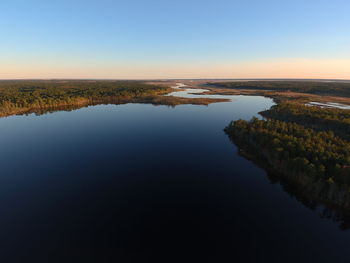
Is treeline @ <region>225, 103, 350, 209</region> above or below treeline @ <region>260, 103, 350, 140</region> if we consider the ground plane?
below

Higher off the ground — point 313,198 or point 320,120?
point 320,120

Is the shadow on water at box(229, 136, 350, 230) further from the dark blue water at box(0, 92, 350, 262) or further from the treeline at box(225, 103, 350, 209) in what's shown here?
the dark blue water at box(0, 92, 350, 262)

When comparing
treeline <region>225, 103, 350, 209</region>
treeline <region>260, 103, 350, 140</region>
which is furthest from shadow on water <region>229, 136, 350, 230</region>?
treeline <region>260, 103, 350, 140</region>

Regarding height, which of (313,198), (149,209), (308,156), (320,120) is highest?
(320,120)

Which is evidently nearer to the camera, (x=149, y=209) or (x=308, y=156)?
(x=149, y=209)

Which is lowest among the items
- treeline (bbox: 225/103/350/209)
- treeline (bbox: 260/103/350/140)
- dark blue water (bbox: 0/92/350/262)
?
dark blue water (bbox: 0/92/350/262)

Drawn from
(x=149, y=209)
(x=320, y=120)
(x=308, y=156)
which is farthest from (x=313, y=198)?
(x=320, y=120)

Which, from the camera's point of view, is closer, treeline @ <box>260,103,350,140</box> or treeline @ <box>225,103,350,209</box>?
treeline @ <box>225,103,350,209</box>

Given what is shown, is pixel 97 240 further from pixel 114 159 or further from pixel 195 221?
pixel 114 159

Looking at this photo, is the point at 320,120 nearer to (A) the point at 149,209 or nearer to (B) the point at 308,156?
(B) the point at 308,156
